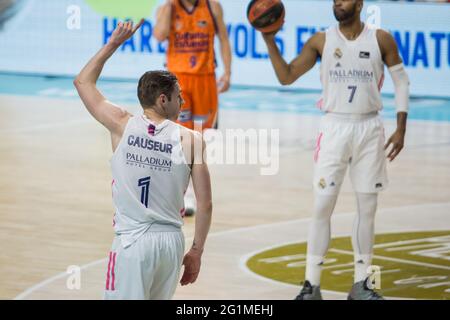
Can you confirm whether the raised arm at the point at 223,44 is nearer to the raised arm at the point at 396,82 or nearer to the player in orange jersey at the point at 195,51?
the player in orange jersey at the point at 195,51

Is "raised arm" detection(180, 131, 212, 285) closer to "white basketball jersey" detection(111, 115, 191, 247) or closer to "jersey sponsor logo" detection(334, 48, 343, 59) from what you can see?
"white basketball jersey" detection(111, 115, 191, 247)

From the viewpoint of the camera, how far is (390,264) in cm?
943

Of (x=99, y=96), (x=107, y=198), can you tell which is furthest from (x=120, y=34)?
(x=107, y=198)

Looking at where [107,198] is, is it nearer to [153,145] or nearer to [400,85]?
[400,85]

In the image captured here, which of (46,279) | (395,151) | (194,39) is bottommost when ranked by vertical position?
(46,279)

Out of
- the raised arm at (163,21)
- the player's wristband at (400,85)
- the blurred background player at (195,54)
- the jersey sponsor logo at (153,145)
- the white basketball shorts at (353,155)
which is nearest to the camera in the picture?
the jersey sponsor logo at (153,145)

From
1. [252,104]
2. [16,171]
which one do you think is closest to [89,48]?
[252,104]

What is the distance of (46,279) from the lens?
8.86m

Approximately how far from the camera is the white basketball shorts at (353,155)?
26.8ft

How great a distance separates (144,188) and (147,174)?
0.08m

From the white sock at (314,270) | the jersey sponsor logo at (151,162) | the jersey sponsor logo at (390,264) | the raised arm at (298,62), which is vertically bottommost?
the jersey sponsor logo at (390,264)

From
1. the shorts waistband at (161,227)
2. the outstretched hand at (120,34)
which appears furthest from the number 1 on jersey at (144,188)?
the outstretched hand at (120,34)

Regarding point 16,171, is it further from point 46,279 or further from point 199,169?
point 199,169
